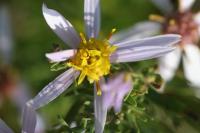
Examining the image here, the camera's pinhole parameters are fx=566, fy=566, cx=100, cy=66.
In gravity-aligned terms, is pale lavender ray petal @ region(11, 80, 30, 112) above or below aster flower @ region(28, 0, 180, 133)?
below

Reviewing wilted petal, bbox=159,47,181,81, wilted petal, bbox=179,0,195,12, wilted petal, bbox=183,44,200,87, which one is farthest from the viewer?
wilted petal, bbox=179,0,195,12

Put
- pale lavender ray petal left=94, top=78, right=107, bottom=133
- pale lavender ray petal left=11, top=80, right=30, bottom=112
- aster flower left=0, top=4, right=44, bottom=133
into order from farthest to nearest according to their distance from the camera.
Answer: aster flower left=0, top=4, right=44, bottom=133
pale lavender ray petal left=11, top=80, right=30, bottom=112
pale lavender ray petal left=94, top=78, right=107, bottom=133

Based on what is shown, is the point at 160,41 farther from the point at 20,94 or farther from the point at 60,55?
the point at 20,94

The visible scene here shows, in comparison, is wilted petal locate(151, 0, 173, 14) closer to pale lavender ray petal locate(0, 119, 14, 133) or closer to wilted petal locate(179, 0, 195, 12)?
wilted petal locate(179, 0, 195, 12)

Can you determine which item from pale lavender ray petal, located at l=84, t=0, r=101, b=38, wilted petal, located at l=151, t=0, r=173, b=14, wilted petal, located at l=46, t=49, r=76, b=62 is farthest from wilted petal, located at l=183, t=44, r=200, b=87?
wilted petal, located at l=46, t=49, r=76, b=62

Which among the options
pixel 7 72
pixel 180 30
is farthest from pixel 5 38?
pixel 180 30

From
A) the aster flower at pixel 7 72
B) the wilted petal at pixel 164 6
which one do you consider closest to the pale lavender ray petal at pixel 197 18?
the wilted petal at pixel 164 6

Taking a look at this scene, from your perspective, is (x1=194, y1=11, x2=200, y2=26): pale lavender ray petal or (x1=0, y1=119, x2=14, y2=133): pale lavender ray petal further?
(x1=194, y1=11, x2=200, y2=26): pale lavender ray petal

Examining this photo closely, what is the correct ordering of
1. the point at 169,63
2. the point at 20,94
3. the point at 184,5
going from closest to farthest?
1. the point at 169,63
2. the point at 184,5
3. the point at 20,94
